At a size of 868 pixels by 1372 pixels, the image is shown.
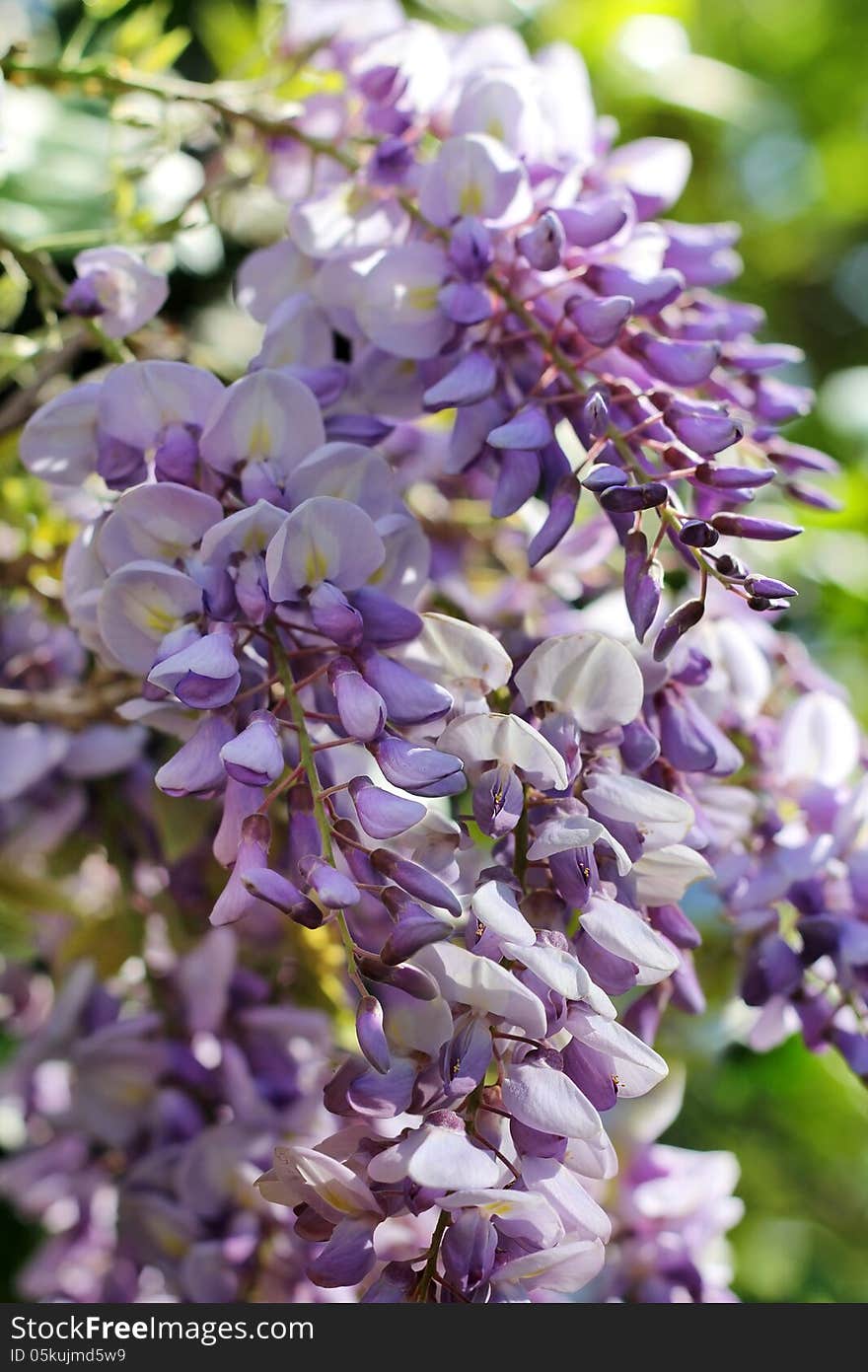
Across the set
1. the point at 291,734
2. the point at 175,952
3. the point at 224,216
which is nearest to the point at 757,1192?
the point at 175,952

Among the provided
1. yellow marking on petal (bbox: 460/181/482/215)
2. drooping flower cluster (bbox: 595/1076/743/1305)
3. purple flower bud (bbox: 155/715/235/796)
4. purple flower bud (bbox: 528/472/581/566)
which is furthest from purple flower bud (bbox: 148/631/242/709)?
drooping flower cluster (bbox: 595/1076/743/1305)

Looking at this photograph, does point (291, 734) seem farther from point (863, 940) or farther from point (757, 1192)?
point (757, 1192)

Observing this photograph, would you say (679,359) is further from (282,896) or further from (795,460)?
(282,896)

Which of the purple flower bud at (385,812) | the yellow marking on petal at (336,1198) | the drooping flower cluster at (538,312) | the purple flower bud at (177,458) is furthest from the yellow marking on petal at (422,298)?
the yellow marking on petal at (336,1198)

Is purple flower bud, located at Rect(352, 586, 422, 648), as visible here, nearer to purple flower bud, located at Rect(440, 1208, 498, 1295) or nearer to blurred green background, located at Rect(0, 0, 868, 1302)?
purple flower bud, located at Rect(440, 1208, 498, 1295)

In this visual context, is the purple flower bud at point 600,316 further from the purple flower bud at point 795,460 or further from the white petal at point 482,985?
the white petal at point 482,985

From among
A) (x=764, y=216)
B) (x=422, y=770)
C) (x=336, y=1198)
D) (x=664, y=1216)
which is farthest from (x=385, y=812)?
(x=764, y=216)
